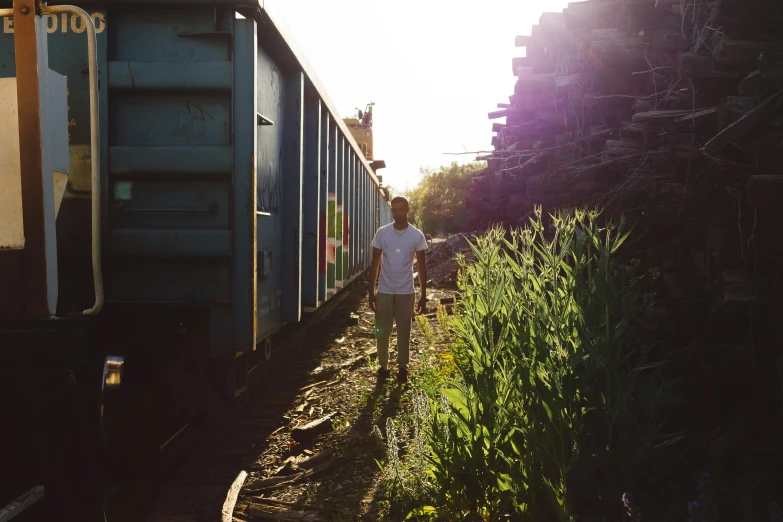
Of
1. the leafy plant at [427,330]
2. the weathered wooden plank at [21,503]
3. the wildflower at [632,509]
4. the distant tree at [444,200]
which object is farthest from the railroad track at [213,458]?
the distant tree at [444,200]

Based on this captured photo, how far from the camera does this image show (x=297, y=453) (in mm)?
4891

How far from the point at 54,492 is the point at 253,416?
116 inches

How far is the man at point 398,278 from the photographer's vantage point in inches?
265

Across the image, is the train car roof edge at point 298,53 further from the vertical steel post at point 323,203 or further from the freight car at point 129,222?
the vertical steel post at point 323,203

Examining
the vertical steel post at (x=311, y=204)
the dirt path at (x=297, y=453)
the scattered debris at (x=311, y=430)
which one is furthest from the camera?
the vertical steel post at (x=311, y=204)

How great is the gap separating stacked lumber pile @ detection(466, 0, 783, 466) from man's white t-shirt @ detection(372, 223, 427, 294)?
1724 mm

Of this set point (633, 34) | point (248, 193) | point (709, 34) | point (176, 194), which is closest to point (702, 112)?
point (709, 34)

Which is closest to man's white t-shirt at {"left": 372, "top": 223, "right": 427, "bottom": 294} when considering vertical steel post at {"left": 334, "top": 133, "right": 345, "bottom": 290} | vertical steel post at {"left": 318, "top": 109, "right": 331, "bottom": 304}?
vertical steel post at {"left": 318, "top": 109, "right": 331, "bottom": 304}

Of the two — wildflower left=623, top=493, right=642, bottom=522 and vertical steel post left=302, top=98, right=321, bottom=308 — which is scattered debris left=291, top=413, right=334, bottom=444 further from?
wildflower left=623, top=493, right=642, bottom=522

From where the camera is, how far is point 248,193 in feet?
13.5

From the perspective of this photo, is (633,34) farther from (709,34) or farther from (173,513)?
(173,513)

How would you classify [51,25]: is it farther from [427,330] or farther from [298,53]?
[427,330]

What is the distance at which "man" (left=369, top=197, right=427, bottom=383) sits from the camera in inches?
265

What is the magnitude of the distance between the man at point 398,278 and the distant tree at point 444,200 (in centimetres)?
4144
